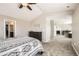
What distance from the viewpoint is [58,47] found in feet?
5.66

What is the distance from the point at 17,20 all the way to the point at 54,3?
63 cm

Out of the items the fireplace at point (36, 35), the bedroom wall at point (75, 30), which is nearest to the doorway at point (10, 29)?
the fireplace at point (36, 35)

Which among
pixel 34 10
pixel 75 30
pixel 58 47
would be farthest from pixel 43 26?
pixel 75 30

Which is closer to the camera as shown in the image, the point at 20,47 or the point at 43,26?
the point at 20,47

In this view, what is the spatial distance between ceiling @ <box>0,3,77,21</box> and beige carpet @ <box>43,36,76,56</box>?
0.47 metres

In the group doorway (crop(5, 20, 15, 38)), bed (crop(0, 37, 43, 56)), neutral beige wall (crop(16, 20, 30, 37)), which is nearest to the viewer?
bed (crop(0, 37, 43, 56))

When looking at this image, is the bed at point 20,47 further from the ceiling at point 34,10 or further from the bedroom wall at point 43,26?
the ceiling at point 34,10

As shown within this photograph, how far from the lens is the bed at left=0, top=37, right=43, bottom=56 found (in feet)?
4.66

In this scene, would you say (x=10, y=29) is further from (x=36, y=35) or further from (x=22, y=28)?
(x=36, y=35)

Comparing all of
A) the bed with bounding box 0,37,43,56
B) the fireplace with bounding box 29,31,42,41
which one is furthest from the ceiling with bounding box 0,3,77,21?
the bed with bounding box 0,37,43,56

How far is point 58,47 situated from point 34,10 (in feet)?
2.43

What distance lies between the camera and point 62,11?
5.50 feet

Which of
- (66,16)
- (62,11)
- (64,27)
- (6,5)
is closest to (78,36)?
(64,27)

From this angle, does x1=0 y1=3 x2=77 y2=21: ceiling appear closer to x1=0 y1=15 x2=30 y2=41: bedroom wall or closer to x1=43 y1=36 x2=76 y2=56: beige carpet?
x1=0 y1=15 x2=30 y2=41: bedroom wall
